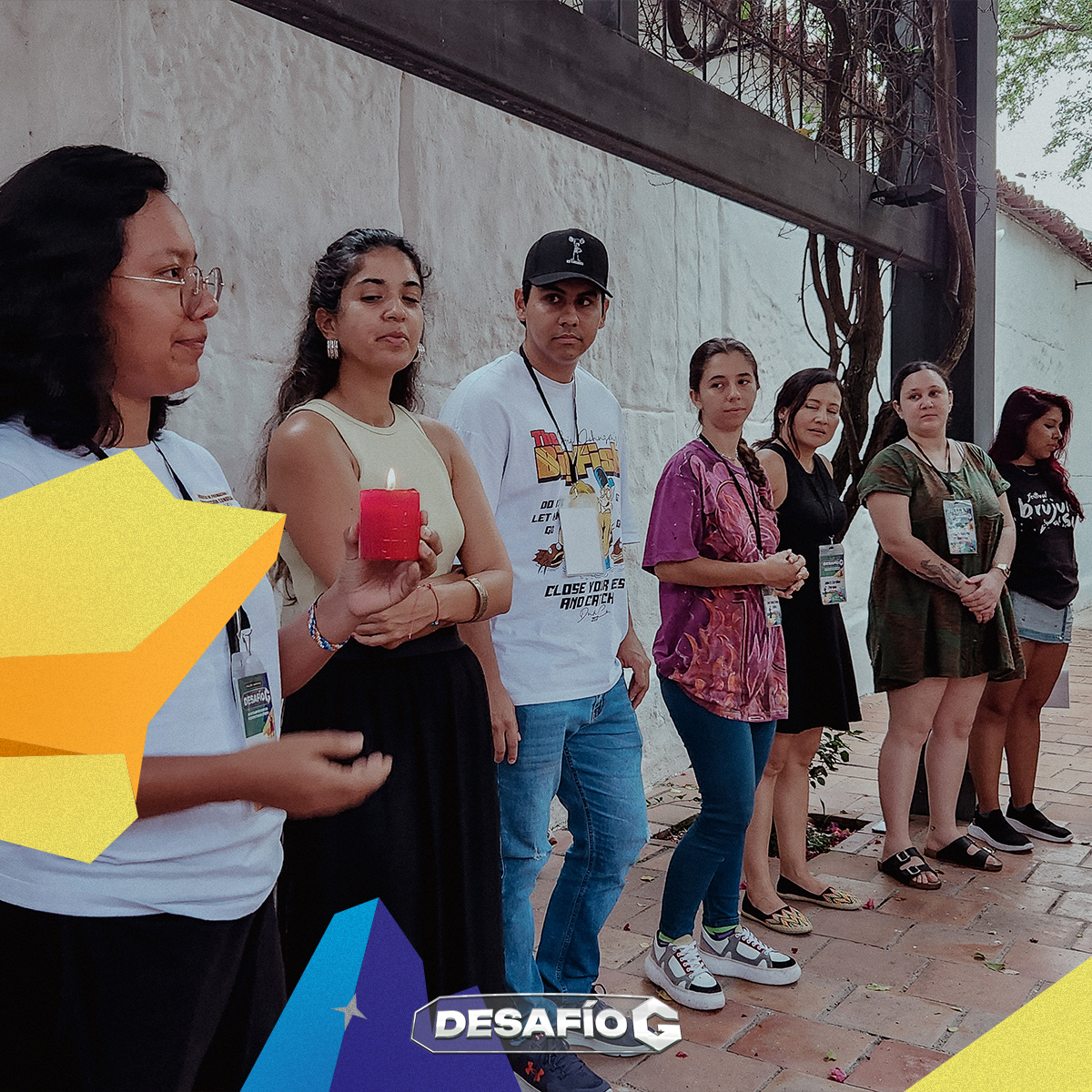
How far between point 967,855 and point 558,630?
2306mm

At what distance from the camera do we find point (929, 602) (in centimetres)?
363

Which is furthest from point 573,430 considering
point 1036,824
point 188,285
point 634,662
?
point 1036,824

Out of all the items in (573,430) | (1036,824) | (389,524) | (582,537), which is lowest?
(1036,824)

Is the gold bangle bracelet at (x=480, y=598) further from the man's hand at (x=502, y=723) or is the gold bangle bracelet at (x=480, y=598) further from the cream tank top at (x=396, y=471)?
the man's hand at (x=502, y=723)

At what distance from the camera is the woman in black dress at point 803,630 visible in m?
3.19

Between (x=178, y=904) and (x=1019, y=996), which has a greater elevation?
(x=178, y=904)

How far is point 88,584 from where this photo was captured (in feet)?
2.04

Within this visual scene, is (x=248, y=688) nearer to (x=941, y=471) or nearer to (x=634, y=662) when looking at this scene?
(x=634, y=662)

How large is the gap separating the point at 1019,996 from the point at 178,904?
2.50 meters

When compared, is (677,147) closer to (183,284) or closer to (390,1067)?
(183,284)

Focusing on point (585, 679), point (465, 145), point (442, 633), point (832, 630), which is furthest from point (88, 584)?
point (465, 145)

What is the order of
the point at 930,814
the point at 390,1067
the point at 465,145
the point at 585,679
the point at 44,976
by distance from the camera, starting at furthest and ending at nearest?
the point at 930,814, the point at 465,145, the point at 585,679, the point at 44,976, the point at 390,1067

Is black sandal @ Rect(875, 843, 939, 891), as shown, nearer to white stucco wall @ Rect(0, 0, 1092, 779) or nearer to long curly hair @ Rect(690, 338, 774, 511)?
white stucco wall @ Rect(0, 0, 1092, 779)

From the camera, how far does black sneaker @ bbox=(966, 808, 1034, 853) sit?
13.1ft
